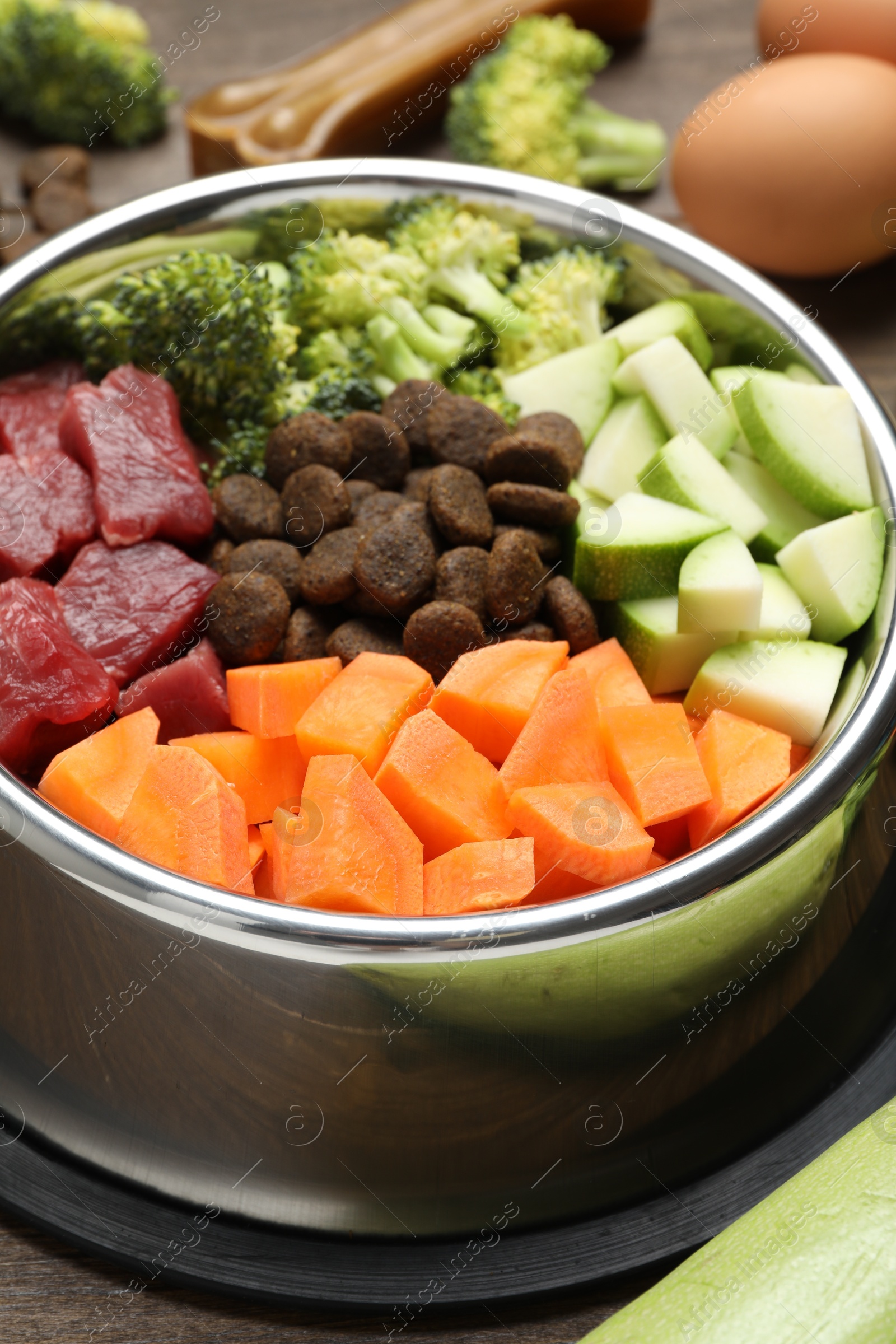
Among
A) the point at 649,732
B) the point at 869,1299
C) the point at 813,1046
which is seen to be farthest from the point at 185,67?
the point at 869,1299

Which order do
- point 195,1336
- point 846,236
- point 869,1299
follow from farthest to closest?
point 846,236, point 195,1336, point 869,1299

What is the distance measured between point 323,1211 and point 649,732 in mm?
729

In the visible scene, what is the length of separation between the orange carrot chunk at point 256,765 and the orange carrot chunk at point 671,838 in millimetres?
503

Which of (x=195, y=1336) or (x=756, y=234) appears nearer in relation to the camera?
(x=195, y=1336)

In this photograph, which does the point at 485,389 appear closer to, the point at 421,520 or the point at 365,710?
the point at 421,520

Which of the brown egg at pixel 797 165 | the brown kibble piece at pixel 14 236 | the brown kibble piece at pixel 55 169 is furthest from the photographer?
the brown kibble piece at pixel 55 169

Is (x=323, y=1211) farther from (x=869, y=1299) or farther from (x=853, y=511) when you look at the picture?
(x=853, y=511)

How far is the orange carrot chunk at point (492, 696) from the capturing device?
1.59 m

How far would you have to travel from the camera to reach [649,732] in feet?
5.13

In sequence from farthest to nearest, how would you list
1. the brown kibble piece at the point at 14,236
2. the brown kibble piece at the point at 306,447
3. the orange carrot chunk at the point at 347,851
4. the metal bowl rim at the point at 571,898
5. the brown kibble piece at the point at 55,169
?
the brown kibble piece at the point at 55,169 < the brown kibble piece at the point at 14,236 < the brown kibble piece at the point at 306,447 < the orange carrot chunk at the point at 347,851 < the metal bowl rim at the point at 571,898

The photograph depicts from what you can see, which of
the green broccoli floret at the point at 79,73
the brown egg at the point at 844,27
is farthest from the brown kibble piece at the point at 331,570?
the brown egg at the point at 844,27

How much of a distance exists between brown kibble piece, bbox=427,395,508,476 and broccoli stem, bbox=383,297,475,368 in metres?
0.26

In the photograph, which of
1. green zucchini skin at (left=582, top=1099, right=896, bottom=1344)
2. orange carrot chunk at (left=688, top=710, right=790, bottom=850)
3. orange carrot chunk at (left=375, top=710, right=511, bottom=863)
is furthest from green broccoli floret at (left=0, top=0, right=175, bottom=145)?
green zucchini skin at (left=582, top=1099, right=896, bottom=1344)

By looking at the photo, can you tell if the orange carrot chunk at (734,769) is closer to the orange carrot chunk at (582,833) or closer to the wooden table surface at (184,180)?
the orange carrot chunk at (582,833)
